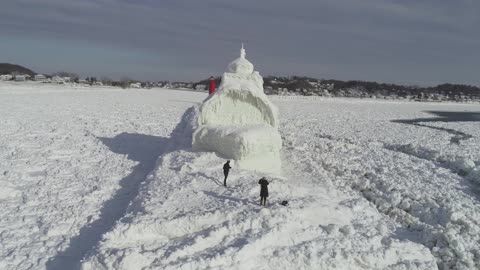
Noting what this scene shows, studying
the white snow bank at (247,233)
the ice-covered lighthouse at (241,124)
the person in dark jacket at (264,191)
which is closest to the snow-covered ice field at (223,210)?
the white snow bank at (247,233)

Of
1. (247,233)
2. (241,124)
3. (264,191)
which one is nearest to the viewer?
(247,233)

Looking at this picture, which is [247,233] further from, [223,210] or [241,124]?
[241,124]

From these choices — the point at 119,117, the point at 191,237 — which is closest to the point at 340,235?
the point at 191,237

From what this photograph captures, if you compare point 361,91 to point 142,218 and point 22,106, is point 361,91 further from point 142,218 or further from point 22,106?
point 142,218

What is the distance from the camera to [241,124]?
1609 centimetres

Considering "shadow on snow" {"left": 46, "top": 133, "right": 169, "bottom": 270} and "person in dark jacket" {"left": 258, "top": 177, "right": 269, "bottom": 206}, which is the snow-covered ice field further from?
"person in dark jacket" {"left": 258, "top": 177, "right": 269, "bottom": 206}

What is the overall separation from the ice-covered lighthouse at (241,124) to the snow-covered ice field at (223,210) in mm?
683

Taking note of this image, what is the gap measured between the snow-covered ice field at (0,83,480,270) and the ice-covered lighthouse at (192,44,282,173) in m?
0.68

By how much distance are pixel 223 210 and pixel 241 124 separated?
19.5 feet

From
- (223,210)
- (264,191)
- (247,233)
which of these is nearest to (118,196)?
(223,210)

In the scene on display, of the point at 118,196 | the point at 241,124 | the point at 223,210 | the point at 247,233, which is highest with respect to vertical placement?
the point at 241,124

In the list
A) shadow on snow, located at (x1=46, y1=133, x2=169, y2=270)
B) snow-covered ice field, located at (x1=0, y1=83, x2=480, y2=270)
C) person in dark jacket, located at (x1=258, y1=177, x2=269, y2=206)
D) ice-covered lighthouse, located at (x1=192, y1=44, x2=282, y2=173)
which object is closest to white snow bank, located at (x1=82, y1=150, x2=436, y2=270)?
snow-covered ice field, located at (x1=0, y1=83, x2=480, y2=270)

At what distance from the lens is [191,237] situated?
955cm

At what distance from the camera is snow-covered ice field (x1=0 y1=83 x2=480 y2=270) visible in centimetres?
928
